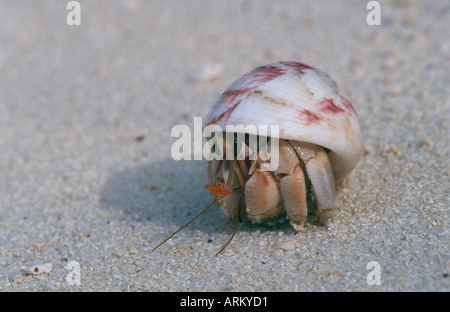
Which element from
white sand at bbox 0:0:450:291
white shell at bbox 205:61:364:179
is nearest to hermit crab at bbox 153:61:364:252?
white shell at bbox 205:61:364:179

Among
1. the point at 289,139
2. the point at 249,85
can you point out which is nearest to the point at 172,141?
the point at 249,85

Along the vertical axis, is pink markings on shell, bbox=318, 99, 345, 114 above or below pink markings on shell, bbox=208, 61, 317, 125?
below

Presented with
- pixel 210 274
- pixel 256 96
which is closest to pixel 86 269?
pixel 210 274


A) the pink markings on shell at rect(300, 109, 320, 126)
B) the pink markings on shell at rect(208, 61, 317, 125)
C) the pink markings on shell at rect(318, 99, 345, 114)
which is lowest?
the pink markings on shell at rect(300, 109, 320, 126)

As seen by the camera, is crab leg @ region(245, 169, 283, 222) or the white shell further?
crab leg @ region(245, 169, 283, 222)

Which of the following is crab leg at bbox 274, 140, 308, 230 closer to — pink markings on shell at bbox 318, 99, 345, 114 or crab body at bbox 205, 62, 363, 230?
crab body at bbox 205, 62, 363, 230

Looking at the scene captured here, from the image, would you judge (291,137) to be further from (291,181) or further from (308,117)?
(291,181)
